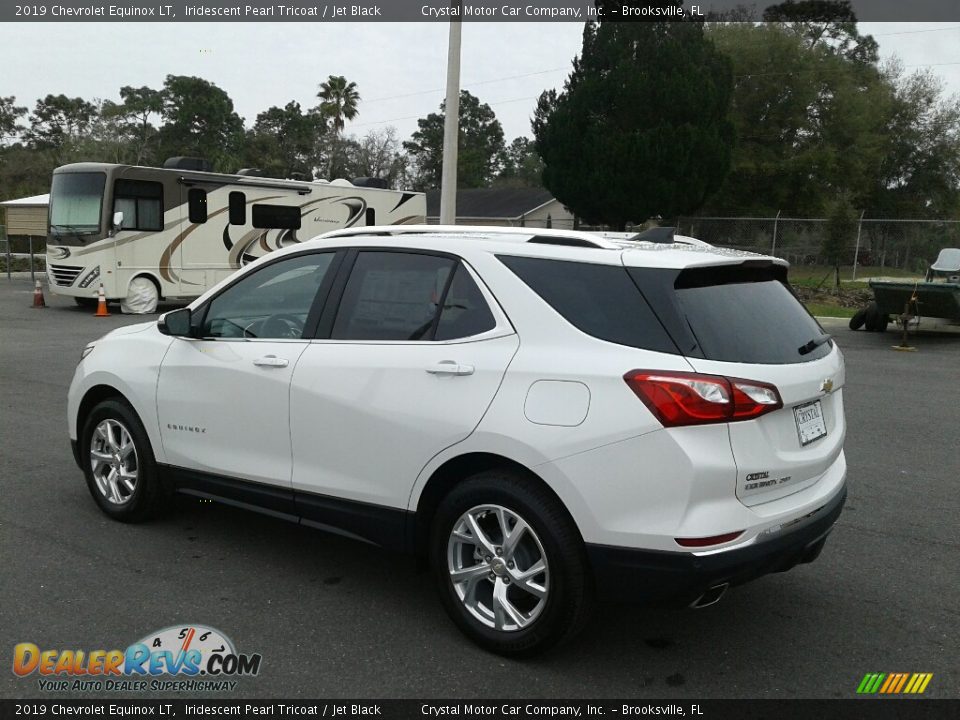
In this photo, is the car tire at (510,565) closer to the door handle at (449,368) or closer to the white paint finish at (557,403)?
the white paint finish at (557,403)

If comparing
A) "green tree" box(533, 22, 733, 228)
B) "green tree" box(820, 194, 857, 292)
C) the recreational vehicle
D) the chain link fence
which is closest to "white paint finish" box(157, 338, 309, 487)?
the recreational vehicle

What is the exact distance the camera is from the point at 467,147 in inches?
3834

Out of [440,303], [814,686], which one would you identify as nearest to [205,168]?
[440,303]

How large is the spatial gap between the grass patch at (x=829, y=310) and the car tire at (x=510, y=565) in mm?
18277

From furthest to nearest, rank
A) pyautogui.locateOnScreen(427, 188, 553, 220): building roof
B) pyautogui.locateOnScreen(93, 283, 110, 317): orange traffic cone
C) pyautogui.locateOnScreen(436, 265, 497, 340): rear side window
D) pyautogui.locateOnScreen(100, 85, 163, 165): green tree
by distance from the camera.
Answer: pyautogui.locateOnScreen(100, 85, 163, 165): green tree, pyautogui.locateOnScreen(427, 188, 553, 220): building roof, pyautogui.locateOnScreen(93, 283, 110, 317): orange traffic cone, pyautogui.locateOnScreen(436, 265, 497, 340): rear side window

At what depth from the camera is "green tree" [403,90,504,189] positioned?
8603 cm

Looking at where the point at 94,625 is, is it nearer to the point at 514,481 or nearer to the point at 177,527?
the point at 177,527

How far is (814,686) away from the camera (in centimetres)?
342

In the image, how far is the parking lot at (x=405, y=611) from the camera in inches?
135

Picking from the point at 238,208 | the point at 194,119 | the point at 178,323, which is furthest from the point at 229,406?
the point at 194,119

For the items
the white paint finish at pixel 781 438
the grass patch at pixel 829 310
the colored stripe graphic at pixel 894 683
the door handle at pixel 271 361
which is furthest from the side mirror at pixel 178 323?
the grass patch at pixel 829 310

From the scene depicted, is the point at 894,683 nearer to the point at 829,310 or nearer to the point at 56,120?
the point at 829,310

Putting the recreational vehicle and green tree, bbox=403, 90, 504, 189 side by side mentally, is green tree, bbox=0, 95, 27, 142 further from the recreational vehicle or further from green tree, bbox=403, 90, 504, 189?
the recreational vehicle

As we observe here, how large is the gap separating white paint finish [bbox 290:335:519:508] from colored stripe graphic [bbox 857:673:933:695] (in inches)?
73.9
